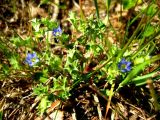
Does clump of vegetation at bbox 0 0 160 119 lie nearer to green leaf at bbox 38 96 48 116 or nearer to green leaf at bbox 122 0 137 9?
green leaf at bbox 38 96 48 116

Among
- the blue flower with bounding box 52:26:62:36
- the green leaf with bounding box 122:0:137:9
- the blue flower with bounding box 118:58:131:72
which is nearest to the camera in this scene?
the blue flower with bounding box 118:58:131:72

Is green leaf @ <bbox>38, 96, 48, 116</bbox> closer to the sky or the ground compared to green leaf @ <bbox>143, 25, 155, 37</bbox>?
closer to the ground

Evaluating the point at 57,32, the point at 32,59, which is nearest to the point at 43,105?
the point at 32,59

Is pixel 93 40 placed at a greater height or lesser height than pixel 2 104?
greater

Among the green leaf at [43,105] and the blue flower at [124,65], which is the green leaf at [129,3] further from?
the green leaf at [43,105]

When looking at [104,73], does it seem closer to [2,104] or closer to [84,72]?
[84,72]

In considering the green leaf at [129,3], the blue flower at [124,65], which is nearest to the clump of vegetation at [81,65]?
the blue flower at [124,65]

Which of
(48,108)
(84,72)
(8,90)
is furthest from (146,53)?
(8,90)

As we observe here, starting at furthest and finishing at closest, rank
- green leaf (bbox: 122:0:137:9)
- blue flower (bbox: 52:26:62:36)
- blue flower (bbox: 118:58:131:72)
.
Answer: green leaf (bbox: 122:0:137:9)
blue flower (bbox: 52:26:62:36)
blue flower (bbox: 118:58:131:72)

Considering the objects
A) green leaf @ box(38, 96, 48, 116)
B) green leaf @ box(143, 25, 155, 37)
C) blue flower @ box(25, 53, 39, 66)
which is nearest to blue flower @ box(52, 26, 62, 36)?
blue flower @ box(25, 53, 39, 66)

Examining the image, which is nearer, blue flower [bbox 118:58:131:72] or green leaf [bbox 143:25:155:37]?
blue flower [bbox 118:58:131:72]
